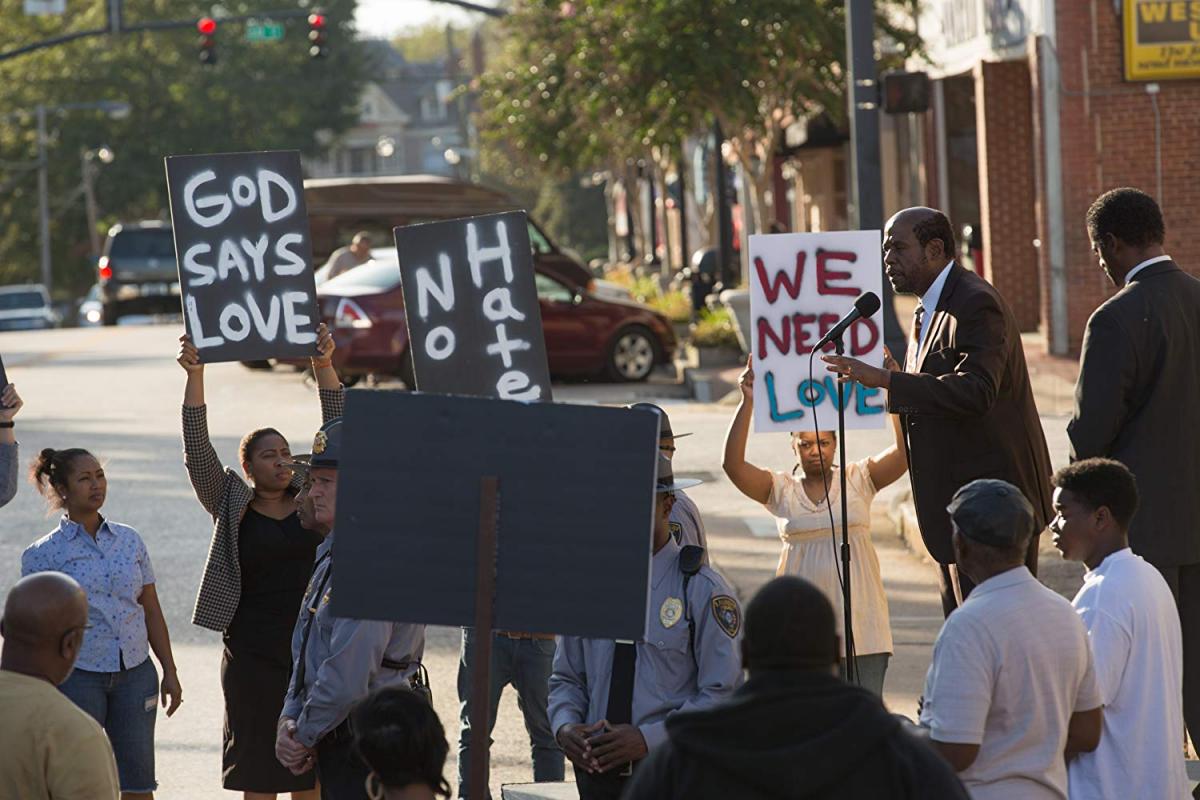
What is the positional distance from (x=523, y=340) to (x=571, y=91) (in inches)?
833

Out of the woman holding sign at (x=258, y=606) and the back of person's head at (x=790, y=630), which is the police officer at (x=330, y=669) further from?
the back of person's head at (x=790, y=630)

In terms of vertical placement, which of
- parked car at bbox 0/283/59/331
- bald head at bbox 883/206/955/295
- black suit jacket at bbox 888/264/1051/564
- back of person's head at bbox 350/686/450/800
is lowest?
parked car at bbox 0/283/59/331

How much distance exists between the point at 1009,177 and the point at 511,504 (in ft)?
66.7

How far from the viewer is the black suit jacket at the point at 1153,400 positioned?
636 centimetres

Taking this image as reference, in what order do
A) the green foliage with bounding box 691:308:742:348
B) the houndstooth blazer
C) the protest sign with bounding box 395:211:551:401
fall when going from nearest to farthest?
the houndstooth blazer, the protest sign with bounding box 395:211:551:401, the green foliage with bounding box 691:308:742:348

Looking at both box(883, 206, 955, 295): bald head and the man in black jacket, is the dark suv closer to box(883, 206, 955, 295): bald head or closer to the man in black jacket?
box(883, 206, 955, 295): bald head

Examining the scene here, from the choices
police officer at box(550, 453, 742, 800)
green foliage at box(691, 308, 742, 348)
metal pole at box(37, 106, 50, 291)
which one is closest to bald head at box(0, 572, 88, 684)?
police officer at box(550, 453, 742, 800)

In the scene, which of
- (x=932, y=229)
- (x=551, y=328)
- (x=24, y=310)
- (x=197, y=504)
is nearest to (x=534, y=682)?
(x=932, y=229)

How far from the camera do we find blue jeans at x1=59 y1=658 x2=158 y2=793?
6.55 metres

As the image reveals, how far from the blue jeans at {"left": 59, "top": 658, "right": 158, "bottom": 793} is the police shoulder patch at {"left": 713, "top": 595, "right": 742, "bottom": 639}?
2.38 meters

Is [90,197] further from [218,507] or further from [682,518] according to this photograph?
[682,518]

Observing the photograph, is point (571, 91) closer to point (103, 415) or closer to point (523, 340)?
point (103, 415)

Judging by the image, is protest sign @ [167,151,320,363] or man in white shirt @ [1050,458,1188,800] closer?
man in white shirt @ [1050,458,1188,800]

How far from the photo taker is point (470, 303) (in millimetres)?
7203
